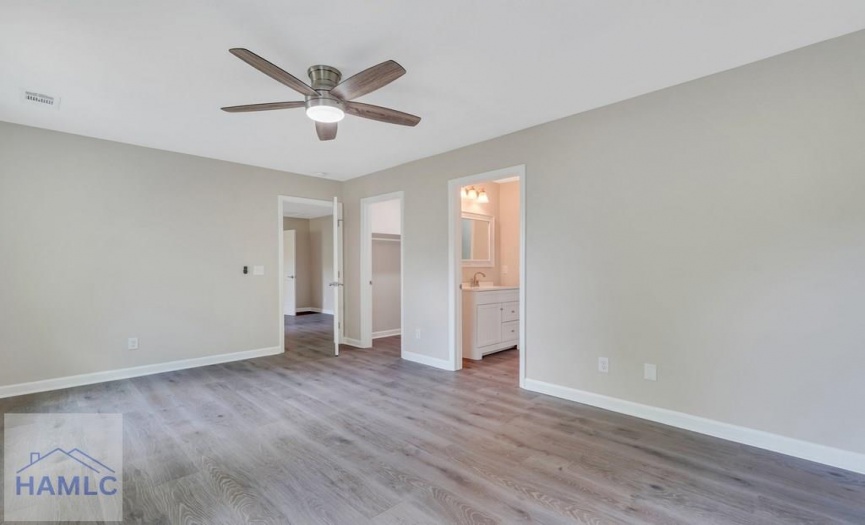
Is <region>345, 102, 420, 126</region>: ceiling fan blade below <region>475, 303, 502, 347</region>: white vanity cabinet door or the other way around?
the other way around

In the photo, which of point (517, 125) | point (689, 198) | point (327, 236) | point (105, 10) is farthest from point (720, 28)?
point (327, 236)

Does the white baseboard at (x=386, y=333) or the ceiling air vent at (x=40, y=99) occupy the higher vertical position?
the ceiling air vent at (x=40, y=99)

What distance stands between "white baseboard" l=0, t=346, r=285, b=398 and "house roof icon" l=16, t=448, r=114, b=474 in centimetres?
168

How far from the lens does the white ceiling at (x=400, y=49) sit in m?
1.95

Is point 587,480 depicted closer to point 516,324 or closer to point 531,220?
point 531,220

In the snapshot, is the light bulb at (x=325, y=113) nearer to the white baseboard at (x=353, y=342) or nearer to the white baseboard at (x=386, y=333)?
the white baseboard at (x=353, y=342)

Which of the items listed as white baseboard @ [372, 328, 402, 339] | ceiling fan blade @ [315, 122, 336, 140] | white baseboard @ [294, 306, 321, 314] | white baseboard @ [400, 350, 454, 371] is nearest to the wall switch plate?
white baseboard @ [400, 350, 454, 371]

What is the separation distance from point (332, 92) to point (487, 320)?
10.8 feet

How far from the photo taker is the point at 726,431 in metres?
2.55

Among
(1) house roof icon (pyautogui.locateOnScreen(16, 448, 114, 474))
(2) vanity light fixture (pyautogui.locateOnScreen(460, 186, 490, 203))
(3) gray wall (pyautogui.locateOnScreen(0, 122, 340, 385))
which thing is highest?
(2) vanity light fixture (pyautogui.locateOnScreen(460, 186, 490, 203))

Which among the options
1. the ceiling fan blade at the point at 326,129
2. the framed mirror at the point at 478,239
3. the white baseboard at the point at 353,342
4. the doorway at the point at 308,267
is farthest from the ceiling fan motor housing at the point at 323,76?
the doorway at the point at 308,267

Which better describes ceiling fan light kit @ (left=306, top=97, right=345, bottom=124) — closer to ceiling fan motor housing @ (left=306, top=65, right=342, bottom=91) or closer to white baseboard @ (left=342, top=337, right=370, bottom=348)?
ceiling fan motor housing @ (left=306, top=65, right=342, bottom=91)

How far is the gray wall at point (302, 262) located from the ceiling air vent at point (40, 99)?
6140 millimetres

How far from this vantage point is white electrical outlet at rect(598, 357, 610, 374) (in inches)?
123
